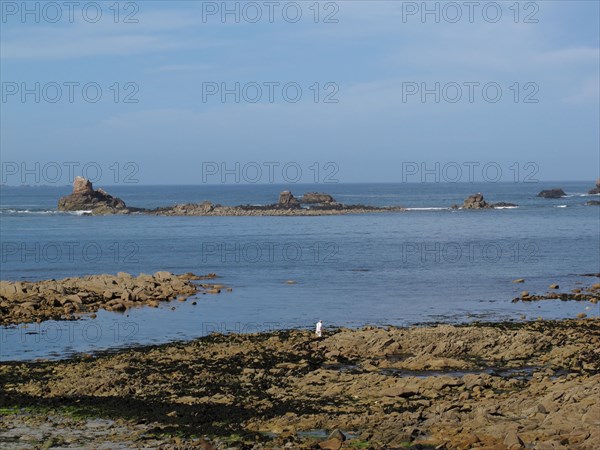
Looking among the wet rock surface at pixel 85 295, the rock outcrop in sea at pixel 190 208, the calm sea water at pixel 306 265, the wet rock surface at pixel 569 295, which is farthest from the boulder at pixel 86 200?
the wet rock surface at pixel 569 295

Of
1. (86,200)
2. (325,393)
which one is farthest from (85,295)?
(86,200)

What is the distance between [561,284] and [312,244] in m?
35.1

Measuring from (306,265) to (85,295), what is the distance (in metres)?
22.1

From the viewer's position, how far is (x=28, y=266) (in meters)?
60.9

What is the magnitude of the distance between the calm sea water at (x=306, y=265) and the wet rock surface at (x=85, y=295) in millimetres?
1572

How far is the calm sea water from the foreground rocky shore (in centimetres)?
536

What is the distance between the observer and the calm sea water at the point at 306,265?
35.8m

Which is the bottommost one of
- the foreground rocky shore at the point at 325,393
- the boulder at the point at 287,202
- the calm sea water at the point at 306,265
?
the calm sea water at the point at 306,265

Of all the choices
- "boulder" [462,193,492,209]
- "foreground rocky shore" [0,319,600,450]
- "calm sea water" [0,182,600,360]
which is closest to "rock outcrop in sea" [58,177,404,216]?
"calm sea water" [0,182,600,360]

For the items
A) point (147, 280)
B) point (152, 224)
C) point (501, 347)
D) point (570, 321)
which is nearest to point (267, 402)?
point (501, 347)

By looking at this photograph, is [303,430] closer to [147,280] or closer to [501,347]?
[501,347]

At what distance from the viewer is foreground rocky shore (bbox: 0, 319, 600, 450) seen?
17.7 metres

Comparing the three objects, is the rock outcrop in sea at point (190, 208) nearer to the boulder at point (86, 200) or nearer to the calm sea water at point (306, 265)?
the boulder at point (86, 200)

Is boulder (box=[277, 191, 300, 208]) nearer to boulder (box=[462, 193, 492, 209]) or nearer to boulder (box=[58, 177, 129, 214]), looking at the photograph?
boulder (box=[58, 177, 129, 214])
